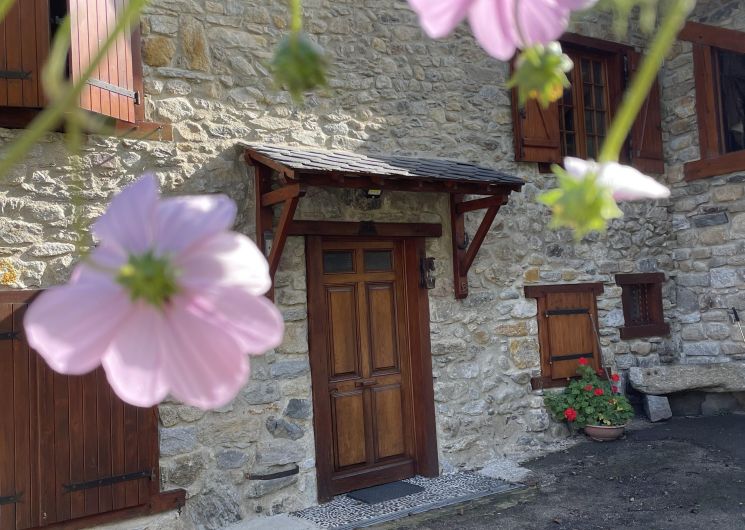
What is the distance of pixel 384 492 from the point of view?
206 inches

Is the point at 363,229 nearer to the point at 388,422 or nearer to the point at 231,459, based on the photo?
the point at 388,422

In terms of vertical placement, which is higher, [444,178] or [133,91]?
[133,91]

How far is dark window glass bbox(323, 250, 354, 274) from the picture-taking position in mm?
5254

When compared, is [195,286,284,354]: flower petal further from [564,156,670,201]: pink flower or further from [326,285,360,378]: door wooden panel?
[326,285,360,378]: door wooden panel

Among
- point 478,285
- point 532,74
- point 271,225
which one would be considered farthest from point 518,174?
point 532,74

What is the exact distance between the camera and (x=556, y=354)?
6.36m

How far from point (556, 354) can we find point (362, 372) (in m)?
1.94

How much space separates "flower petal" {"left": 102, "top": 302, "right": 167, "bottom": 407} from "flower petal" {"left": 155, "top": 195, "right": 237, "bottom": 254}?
43mm

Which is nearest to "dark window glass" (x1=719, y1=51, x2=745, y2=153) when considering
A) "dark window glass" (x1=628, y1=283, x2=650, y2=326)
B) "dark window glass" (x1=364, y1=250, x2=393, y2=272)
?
"dark window glass" (x1=628, y1=283, x2=650, y2=326)

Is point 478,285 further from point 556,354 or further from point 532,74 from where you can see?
point 532,74

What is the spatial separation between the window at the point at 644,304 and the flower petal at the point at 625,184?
6877mm

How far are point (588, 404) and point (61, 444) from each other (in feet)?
14.0

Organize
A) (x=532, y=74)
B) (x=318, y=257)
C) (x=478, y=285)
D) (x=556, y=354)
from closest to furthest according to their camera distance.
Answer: (x=532, y=74), (x=318, y=257), (x=478, y=285), (x=556, y=354)

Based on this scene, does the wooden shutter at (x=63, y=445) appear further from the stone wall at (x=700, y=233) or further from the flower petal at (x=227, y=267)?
the stone wall at (x=700, y=233)
